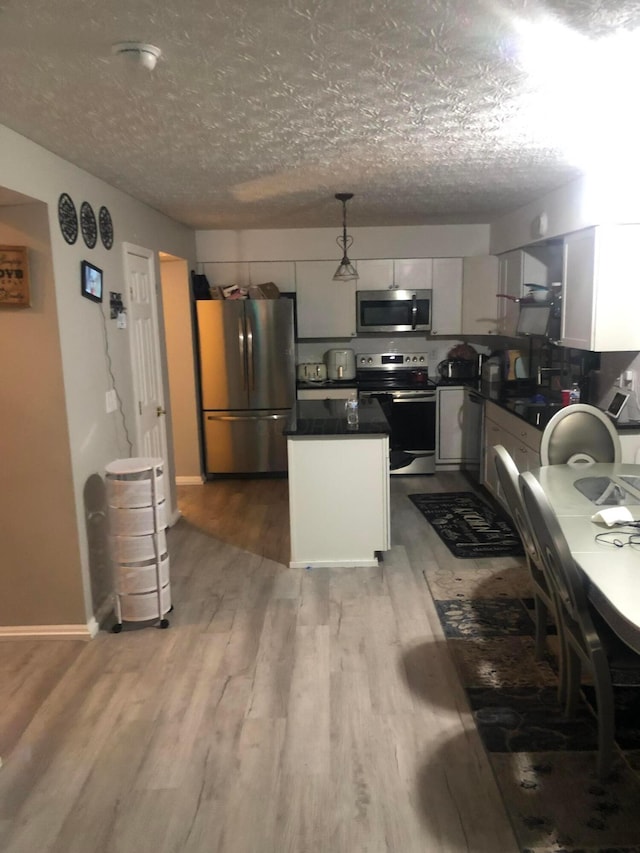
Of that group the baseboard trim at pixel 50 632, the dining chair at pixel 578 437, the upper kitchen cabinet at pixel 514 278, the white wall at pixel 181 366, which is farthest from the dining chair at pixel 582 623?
the white wall at pixel 181 366

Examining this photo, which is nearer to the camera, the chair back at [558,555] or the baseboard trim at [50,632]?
the chair back at [558,555]

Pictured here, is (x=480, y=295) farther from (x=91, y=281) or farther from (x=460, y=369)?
(x=91, y=281)

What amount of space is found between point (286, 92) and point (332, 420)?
7.40 ft

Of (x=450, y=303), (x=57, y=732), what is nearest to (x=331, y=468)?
(x=57, y=732)

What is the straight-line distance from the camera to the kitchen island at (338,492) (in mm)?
3873

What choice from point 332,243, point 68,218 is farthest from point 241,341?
point 68,218

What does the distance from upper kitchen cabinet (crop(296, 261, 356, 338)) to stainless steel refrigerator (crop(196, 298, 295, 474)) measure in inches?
14.3

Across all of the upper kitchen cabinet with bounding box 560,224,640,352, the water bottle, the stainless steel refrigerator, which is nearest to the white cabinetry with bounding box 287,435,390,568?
the water bottle

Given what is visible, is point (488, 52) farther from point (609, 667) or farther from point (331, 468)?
point (331, 468)

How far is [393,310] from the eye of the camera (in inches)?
238

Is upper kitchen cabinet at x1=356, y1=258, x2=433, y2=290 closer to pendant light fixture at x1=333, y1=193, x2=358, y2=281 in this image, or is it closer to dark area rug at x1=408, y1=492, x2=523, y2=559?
pendant light fixture at x1=333, y1=193, x2=358, y2=281

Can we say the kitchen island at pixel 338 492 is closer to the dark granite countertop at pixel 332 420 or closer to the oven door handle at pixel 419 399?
the dark granite countertop at pixel 332 420

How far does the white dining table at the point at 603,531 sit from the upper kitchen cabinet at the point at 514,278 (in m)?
2.27

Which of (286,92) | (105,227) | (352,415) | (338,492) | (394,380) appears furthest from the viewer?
(394,380)
